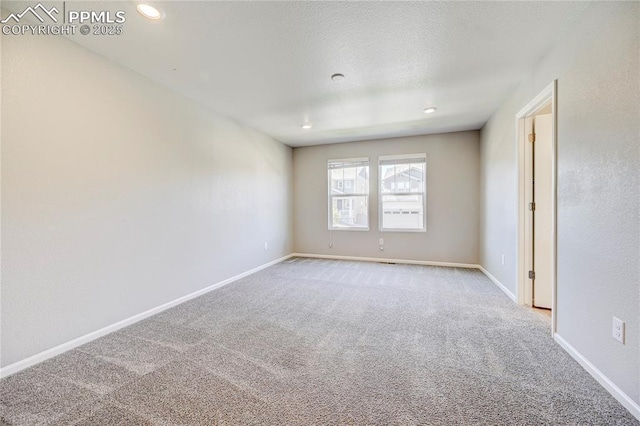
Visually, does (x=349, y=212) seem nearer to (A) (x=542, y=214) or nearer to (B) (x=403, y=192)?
(B) (x=403, y=192)

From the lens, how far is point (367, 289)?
3531mm

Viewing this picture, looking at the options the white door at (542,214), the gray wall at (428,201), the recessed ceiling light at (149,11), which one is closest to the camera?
the recessed ceiling light at (149,11)

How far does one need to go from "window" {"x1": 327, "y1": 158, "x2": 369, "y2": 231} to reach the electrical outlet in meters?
3.87

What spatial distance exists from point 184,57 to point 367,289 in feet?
10.6

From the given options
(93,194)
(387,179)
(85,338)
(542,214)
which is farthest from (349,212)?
(85,338)

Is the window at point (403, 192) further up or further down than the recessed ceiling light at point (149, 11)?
further down

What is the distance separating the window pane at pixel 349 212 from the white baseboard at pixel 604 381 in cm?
357

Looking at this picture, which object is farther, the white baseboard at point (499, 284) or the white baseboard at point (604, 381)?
the white baseboard at point (499, 284)

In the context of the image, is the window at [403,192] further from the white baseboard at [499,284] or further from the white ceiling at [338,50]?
the white ceiling at [338,50]

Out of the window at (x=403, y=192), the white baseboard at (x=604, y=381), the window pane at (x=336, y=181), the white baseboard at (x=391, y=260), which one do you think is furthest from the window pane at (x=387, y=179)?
the white baseboard at (x=604, y=381)

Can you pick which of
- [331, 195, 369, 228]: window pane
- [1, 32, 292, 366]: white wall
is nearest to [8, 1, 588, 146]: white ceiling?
[1, 32, 292, 366]: white wall

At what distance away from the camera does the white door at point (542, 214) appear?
2822mm

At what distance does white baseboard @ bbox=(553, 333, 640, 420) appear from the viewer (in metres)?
1.39

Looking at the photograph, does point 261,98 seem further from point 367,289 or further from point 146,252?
point 367,289
